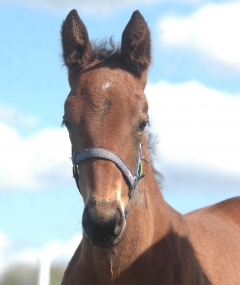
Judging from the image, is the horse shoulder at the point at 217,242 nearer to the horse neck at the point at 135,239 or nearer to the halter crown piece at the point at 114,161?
the horse neck at the point at 135,239

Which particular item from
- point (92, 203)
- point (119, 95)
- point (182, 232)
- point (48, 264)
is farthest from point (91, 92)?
point (48, 264)

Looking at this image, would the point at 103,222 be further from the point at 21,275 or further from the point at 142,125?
the point at 21,275

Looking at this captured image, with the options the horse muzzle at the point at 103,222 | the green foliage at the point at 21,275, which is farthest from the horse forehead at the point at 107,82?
the green foliage at the point at 21,275

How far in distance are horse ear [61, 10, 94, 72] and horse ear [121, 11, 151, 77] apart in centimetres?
37

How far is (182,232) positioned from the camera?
19.8 feet

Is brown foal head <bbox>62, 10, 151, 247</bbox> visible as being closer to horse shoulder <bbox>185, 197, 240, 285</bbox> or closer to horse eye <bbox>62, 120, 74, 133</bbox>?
horse eye <bbox>62, 120, 74, 133</bbox>

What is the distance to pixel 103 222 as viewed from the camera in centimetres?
465

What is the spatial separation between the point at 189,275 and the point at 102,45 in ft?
7.92

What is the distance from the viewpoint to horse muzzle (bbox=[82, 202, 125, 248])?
4.66 meters

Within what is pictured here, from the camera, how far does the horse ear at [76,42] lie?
19.8ft

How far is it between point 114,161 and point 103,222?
59 cm

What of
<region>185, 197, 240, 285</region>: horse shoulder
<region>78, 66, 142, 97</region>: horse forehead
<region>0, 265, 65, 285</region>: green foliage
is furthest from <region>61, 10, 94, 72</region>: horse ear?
<region>0, 265, 65, 285</region>: green foliage

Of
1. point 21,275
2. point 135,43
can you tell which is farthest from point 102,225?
point 21,275

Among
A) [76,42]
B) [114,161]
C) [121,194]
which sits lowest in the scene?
[121,194]
